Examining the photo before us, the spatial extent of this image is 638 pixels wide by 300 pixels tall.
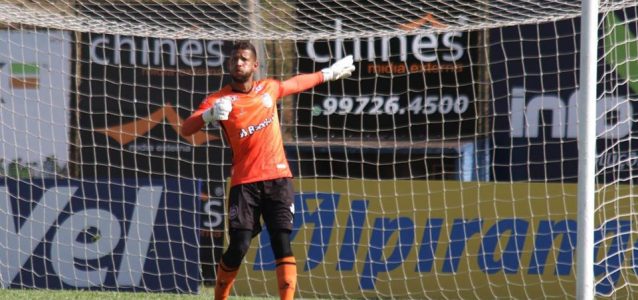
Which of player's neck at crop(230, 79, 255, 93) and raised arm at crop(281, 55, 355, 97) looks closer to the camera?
player's neck at crop(230, 79, 255, 93)

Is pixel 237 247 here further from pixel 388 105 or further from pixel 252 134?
pixel 388 105

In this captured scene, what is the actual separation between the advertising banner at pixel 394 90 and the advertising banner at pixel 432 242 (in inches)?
33.7

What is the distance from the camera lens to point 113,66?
962cm

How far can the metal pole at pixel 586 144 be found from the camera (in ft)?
20.3

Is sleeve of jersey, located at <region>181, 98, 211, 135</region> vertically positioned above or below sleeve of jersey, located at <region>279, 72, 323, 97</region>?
below

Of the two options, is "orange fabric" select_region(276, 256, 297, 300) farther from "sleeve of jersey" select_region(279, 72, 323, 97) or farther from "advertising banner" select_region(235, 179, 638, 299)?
"advertising banner" select_region(235, 179, 638, 299)

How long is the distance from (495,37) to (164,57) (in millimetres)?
2666

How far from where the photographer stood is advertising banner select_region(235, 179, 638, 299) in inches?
Answer: 328

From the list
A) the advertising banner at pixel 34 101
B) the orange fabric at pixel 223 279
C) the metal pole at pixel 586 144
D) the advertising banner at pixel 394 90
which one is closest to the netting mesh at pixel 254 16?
the advertising banner at pixel 394 90

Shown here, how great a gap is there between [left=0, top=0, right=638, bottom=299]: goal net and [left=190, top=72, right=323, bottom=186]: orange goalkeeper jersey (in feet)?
6.68

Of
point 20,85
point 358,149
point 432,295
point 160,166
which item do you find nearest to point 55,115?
point 20,85

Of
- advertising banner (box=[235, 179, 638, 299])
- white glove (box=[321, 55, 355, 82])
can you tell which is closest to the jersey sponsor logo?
white glove (box=[321, 55, 355, 82])

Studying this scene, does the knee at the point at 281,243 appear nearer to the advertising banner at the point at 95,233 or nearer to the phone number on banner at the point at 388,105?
the advertising banner at the point at 95,233

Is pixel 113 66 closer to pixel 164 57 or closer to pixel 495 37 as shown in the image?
pixel 164 57
